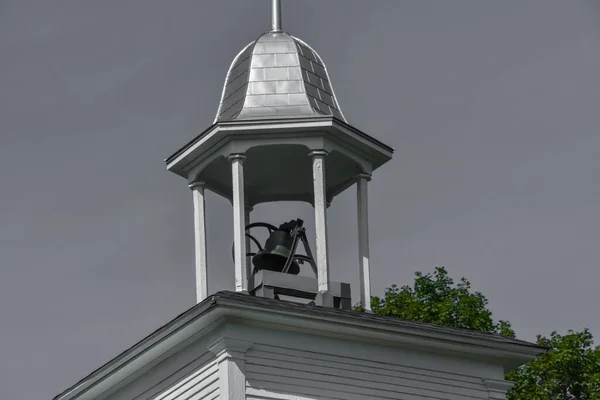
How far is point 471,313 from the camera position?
130 feet

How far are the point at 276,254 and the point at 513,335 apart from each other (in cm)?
1591

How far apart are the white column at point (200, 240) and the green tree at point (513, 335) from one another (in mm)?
14981

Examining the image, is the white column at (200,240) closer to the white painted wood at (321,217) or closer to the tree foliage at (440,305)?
the white painted wood at (321,217)

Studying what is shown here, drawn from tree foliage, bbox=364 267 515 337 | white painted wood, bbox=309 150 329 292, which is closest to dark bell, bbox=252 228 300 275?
white painted wood, bbox=309 150 329 292

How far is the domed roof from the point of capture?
2517 centimetres

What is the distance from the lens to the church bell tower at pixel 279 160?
79.8 ft

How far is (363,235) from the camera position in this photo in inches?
995

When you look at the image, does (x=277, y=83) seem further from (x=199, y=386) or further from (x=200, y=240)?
(x=199, y=386)

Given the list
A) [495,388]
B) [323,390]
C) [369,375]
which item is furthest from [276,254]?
[495,388]

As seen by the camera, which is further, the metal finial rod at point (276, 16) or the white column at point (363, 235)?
the metal finial rod at point (276, 16)

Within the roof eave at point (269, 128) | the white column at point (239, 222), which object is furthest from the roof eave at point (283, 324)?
the roof eave at point (269, 128)

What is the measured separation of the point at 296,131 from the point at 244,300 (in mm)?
3326

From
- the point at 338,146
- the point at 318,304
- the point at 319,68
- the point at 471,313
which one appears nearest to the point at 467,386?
the point at 318,304

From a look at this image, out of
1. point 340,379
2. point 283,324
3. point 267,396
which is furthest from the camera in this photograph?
point 340,379
